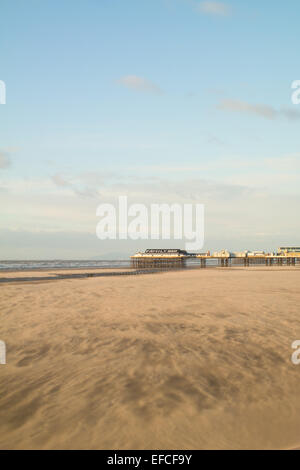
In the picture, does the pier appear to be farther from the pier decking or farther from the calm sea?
the calm sea

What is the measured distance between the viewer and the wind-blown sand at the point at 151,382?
363 centimetres

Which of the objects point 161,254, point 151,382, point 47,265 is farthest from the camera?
point 161,254

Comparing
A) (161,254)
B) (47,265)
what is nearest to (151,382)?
(47,265)

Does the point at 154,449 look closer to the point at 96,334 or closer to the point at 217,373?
the point at 217,373

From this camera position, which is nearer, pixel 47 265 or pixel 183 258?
pixel 47 265

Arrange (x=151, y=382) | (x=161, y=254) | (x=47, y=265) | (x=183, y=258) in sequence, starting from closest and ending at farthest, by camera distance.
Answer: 1. (x=151, y=382)
2. (x=47, y=265)
3. (x=183, y=258)
4. (x=161, y=254)

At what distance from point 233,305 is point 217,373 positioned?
6.78 meters

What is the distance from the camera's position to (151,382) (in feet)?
16.3

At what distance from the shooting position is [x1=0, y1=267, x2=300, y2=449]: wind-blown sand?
11.9 feet

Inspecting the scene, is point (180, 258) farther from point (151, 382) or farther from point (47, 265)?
point (151, 382)

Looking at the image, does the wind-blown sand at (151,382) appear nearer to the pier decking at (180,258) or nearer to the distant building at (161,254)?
the pier decking at (180,258)

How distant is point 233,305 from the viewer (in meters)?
11.8
